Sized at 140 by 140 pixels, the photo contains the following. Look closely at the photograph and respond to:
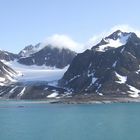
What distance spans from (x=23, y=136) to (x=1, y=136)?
15.3ft

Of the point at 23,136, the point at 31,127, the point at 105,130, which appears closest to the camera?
the point at 23,136

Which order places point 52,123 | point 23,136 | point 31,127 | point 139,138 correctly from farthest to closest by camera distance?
point 52,123
point 31,127
point 23,136
point 139,138

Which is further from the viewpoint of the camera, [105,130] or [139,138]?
[105,130]

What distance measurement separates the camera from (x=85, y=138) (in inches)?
3477

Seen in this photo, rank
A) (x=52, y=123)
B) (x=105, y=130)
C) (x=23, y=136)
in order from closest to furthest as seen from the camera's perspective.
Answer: (x=23, y=136) < (x=105, y=130) < (x=52, y=123)

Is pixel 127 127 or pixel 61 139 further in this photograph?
pixel 127 127

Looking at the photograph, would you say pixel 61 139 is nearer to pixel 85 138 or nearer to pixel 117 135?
pixel 85 138

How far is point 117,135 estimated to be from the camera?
90938 mm

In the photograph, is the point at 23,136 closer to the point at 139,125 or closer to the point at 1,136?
the point at 1,136

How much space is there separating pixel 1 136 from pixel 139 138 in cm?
2753

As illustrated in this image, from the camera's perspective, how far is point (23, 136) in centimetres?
9275

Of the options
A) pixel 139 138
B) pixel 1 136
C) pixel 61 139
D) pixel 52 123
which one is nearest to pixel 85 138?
pixel 61 139

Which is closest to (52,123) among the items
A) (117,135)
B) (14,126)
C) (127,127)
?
(14,126)

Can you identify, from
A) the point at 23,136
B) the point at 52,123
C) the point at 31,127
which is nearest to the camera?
the point at 23,136
